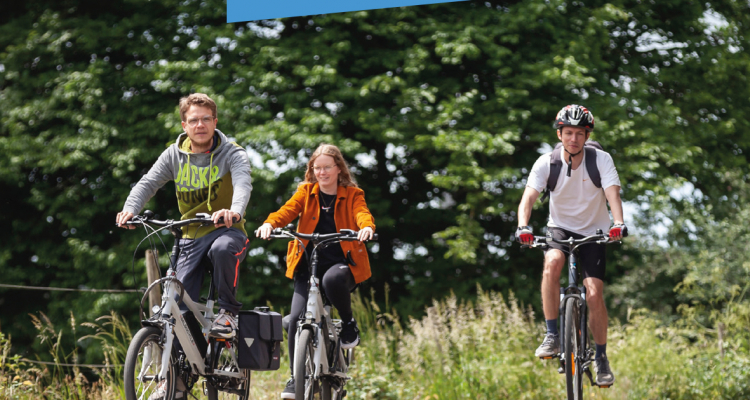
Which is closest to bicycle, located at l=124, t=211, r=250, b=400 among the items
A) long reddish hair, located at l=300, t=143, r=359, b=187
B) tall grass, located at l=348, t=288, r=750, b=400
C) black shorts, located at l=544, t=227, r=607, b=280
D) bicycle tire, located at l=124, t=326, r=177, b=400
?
bicycle tire, located at l=124, t=326, r=177, b=400

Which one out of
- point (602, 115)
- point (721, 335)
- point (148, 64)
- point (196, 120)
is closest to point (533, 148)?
point (602, 115)

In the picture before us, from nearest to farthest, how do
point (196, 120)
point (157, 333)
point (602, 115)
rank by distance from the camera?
point (157, 333), point (196, 120), point (602, 115)

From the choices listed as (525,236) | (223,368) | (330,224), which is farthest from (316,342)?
(525,236)

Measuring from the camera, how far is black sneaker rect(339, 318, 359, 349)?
536cm

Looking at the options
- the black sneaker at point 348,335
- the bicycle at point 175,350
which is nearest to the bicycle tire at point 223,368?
the bicycle at point 175,350

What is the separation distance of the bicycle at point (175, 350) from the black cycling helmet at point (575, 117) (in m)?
2.63

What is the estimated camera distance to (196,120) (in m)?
4.75

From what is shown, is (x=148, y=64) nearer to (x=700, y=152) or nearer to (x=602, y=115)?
(x=602, y=115)

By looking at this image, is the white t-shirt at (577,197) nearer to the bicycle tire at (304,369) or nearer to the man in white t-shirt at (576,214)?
the man in white t-shirt at (576,214)

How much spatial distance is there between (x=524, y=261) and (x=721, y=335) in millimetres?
5256

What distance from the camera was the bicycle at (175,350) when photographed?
411cm

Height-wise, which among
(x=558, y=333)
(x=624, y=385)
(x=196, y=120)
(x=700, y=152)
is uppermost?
(x=700, y=152)

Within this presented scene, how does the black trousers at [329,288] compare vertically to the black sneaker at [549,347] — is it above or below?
above

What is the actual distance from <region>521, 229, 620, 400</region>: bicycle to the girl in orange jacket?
1.22 m
